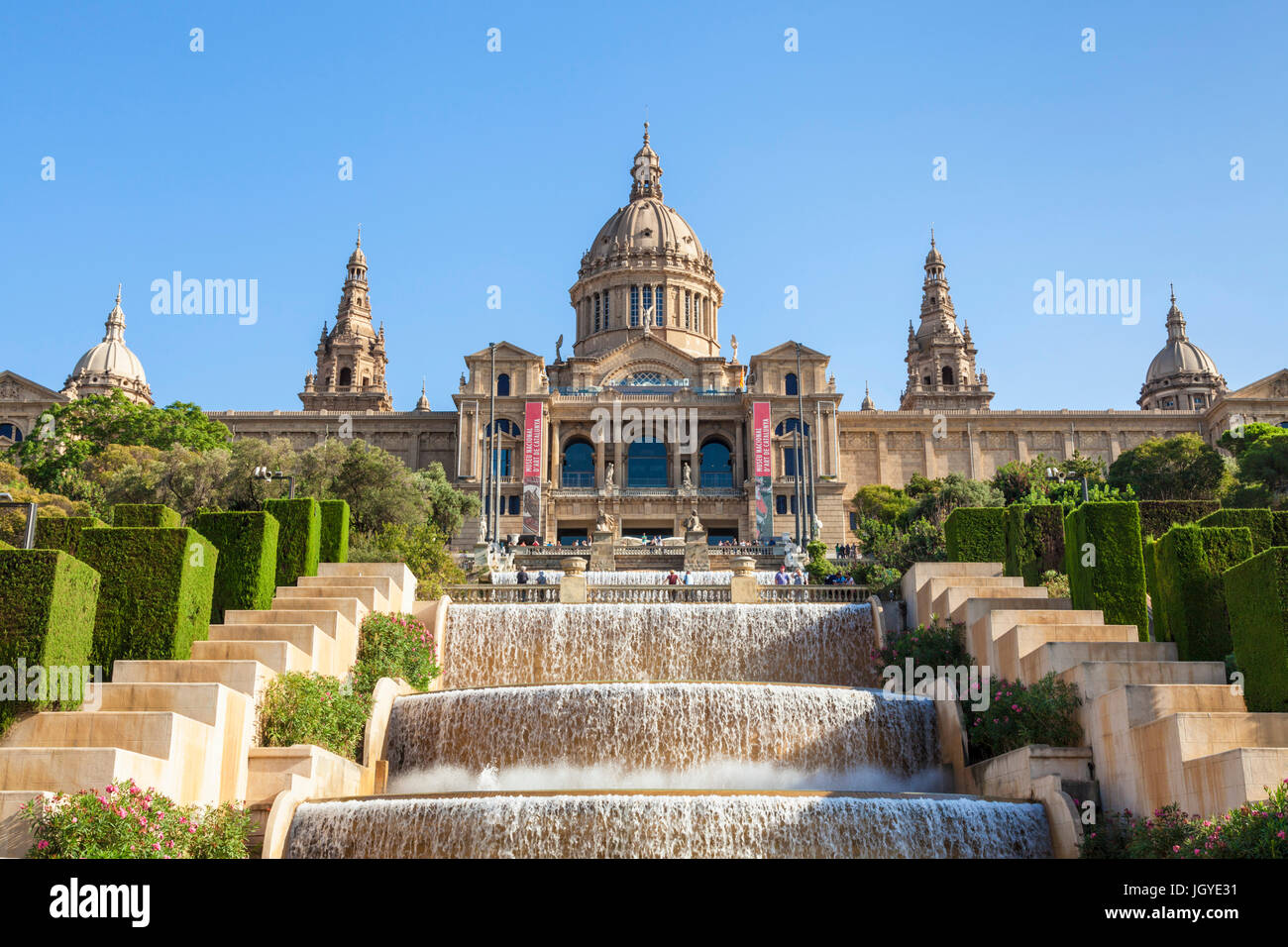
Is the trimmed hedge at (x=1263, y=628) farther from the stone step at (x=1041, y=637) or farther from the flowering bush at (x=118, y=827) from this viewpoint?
the flowering bush at (x=118, y=827)

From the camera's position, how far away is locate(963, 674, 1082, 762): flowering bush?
18.0 m

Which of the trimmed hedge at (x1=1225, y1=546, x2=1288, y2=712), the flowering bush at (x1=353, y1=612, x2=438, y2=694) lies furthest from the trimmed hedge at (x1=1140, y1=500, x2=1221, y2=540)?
the flowering bush at (x1=353, y1=612, x2=438, y2=694)

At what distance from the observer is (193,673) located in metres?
18.0

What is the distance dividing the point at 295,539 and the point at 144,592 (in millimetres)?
6855

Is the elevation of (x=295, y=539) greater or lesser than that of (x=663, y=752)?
greater

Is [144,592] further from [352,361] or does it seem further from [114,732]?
[352,361]

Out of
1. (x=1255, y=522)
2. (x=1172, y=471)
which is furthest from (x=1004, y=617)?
(x=1172, y=471)

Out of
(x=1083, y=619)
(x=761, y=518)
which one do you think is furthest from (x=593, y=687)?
(x=761, y=518)

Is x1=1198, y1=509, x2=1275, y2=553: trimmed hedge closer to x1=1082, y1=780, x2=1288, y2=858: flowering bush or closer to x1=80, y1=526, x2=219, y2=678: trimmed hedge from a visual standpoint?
x1=1082, y1=780, x2=1288, y2=858: flowering bush

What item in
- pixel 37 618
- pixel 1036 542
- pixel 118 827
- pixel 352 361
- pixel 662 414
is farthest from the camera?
pixel 352 361
